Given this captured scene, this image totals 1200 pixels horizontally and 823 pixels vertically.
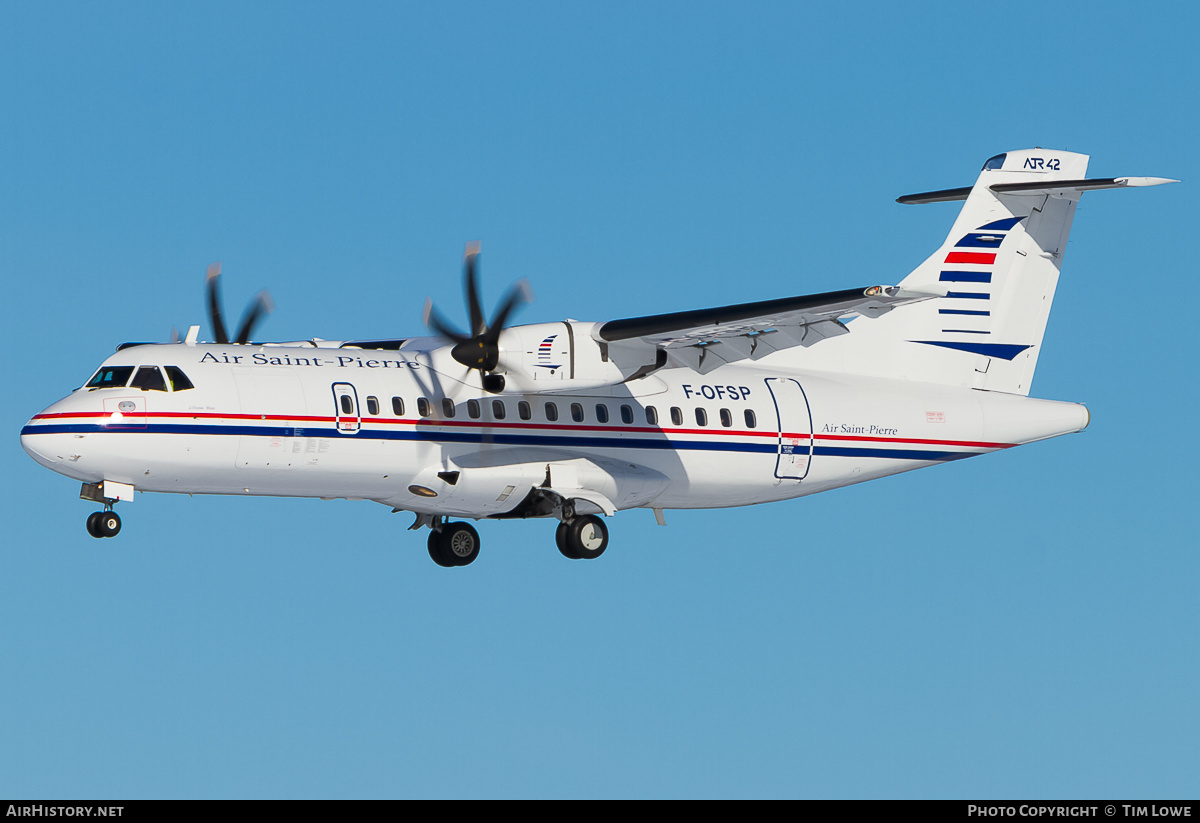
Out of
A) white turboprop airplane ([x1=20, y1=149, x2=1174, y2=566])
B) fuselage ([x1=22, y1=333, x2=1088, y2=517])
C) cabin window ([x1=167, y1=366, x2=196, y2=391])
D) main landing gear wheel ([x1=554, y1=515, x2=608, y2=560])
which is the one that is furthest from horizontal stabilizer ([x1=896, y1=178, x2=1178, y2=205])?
cabin window ([x1=167, y1=366, x2=196, y2=391])

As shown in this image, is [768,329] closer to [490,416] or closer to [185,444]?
[490,416]

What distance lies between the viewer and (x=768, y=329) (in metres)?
21.7

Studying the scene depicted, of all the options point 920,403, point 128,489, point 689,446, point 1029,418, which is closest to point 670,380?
point 689,446

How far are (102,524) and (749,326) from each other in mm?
9239

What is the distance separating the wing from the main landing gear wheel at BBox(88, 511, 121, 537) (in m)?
7.10

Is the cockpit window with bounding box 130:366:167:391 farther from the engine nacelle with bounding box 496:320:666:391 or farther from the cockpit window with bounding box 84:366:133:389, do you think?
the engine nacelle with bounding box 496:320:666:391

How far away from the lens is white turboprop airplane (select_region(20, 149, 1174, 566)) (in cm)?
2002

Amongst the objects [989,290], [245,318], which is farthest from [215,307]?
[989,290]

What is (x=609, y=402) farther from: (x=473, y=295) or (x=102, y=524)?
(x=102, y=524)

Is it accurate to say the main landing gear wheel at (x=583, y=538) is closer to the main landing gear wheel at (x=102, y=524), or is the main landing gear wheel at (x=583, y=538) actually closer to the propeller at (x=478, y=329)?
the propeller at (x=478, y=329)

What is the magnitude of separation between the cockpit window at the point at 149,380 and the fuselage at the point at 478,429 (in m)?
0.02

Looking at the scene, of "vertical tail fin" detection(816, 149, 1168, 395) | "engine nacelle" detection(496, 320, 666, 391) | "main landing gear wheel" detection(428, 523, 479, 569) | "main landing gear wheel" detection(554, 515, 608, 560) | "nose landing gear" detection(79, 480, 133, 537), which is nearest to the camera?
"nose landing gear" detection(79, 480, 133, 537)

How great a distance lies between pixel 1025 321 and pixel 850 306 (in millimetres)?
7009

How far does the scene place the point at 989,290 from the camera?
84.7 feet
